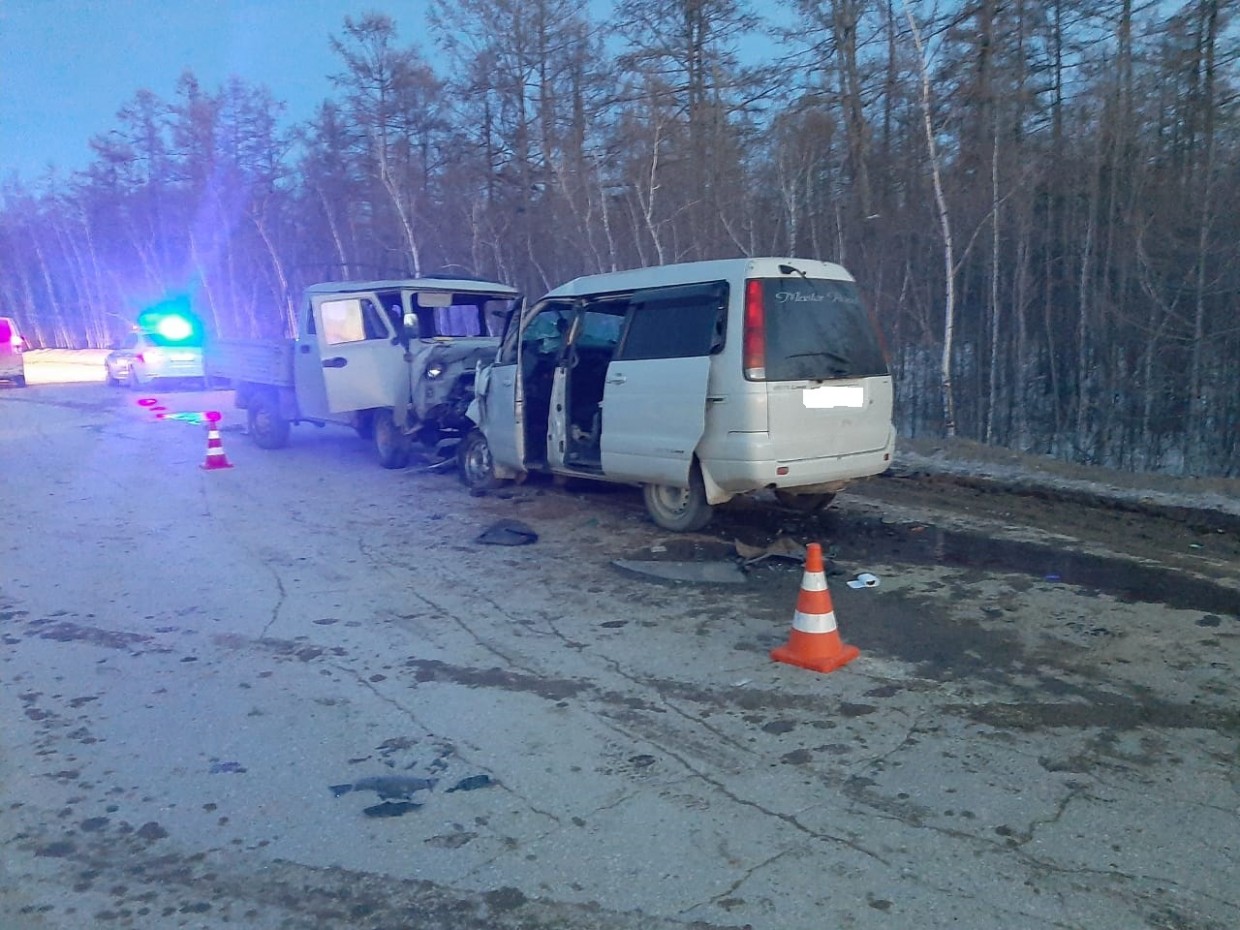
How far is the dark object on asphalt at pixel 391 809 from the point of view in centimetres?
372

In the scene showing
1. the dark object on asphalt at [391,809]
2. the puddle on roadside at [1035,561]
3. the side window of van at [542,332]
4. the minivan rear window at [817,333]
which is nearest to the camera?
the dark object on asphalt at [391,809]

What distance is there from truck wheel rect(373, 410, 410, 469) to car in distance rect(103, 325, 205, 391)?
1660 cm

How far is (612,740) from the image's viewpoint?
4.31 m

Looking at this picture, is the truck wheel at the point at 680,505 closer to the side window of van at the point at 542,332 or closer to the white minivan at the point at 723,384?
the white minivan at the point at 723,384

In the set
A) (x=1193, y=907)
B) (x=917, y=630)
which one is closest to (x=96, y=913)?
(x=1193, y=907)

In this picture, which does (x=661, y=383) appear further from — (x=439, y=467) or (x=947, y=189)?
(x=947, y=189)

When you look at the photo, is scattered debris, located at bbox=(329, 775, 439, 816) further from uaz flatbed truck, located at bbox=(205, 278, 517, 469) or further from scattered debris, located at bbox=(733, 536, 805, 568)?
uaz flatbed truck, located at bbox=(205, 278, 517, 469)

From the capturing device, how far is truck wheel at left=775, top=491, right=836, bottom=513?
8680mm

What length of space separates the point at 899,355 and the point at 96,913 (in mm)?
15201

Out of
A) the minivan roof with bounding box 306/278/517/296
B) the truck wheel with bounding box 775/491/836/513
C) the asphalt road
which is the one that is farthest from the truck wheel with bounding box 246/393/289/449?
the truck wheel with bounding box 775/491/836/513

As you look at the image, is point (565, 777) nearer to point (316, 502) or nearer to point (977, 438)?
point (316, 502)

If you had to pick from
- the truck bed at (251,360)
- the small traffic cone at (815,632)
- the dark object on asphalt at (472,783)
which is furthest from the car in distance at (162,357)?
the dark object on asphalt at (472,783)

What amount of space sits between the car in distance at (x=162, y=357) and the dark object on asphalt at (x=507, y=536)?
21.1m

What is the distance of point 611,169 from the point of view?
21531 millimetres
